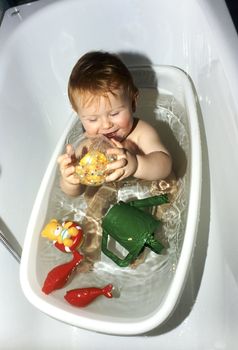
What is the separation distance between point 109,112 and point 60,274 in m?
0.38

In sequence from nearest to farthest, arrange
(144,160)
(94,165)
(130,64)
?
(94,165)
(144,160)
(130,64)

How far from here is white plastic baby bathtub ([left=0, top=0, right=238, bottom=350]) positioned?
1065mm

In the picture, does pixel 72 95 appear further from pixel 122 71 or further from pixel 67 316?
pixel 67 316

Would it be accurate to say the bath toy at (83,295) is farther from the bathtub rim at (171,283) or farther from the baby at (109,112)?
the baby at (109,112)

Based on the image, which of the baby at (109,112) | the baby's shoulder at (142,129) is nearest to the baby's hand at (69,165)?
the baby at (109,112)

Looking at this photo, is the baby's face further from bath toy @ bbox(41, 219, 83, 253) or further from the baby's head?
bath toy @ bbox(41, 219, 83, 253)

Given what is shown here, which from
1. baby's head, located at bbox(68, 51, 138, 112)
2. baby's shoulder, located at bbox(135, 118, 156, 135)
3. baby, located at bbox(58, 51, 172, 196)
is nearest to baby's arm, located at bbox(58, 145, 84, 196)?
baby, located at bbox(58, 51, 172, 196)

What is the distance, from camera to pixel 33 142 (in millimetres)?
1343


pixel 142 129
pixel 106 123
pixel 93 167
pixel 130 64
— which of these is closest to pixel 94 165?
pixel 93 167

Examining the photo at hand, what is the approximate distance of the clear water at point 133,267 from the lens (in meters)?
1.05

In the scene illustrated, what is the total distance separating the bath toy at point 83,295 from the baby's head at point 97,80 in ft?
1.33

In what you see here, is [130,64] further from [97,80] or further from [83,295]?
[83,295]

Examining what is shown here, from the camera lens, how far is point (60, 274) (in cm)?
104

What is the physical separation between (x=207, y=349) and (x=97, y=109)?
24.0 inches
